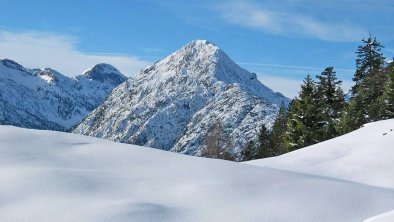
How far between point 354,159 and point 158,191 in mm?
8951

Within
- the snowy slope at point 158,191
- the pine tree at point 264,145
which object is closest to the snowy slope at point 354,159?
the snowy slope at point 158,191

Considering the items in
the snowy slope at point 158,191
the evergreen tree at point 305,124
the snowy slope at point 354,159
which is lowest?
the snowy slope at point 158,191

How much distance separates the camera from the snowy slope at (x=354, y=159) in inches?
496

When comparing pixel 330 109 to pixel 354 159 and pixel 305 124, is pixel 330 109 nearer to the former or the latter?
pixel 305 124

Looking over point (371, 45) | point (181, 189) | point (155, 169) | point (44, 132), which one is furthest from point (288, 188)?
point (371, 45)

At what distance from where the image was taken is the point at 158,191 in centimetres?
735

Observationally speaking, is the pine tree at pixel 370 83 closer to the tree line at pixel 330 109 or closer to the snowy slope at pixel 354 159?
the tree line at pixel 330 109

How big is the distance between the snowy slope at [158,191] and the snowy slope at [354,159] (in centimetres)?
451

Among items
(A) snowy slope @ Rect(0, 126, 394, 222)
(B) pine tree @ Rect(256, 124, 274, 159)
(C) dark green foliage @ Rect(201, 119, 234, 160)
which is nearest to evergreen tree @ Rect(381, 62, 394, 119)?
(C) dark green foliage @ Rect(201, 119, 234, 160)

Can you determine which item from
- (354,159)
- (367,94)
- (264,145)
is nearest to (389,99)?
(367,94)

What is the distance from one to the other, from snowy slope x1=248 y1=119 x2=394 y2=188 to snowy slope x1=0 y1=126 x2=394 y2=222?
451cm

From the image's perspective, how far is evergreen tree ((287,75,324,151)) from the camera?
35.9 m

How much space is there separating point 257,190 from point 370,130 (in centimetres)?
1247

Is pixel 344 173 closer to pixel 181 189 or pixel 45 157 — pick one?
pixel 181 189
